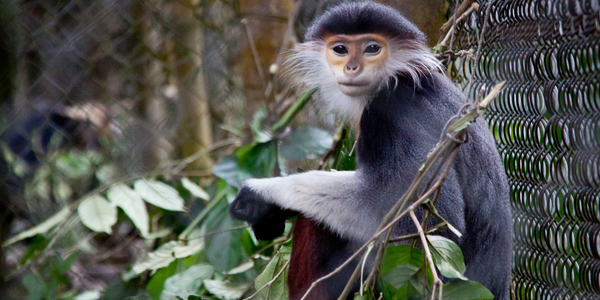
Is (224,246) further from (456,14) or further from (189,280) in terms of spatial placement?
(456,14)

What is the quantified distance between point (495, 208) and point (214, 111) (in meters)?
3.45

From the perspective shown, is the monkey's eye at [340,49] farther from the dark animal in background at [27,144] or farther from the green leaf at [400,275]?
the dark animal in background at [27,144]

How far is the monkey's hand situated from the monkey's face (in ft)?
1.94

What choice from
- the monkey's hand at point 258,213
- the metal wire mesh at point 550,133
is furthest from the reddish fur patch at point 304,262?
the metal wire mesh at point 550,133

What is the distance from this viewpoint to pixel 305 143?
346cm

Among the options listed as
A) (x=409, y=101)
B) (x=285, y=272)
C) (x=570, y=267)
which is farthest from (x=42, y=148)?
(x=570, y=267)

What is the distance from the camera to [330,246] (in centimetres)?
244

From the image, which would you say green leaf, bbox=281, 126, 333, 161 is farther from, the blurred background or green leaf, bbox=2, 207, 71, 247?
green leaf, bbox=2, 207, 71, 247

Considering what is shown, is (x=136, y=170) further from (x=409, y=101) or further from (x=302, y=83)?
(x=409, y=101)

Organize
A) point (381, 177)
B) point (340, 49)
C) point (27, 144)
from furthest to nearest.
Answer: point (27, 144) < point (340, 49) < point (381, 177)

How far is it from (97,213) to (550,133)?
237 cm

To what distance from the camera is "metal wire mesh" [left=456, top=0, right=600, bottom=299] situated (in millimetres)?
1838

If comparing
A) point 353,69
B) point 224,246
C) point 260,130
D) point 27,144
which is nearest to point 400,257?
point 353,69

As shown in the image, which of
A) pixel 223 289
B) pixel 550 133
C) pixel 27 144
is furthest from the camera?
pixel 27 144
